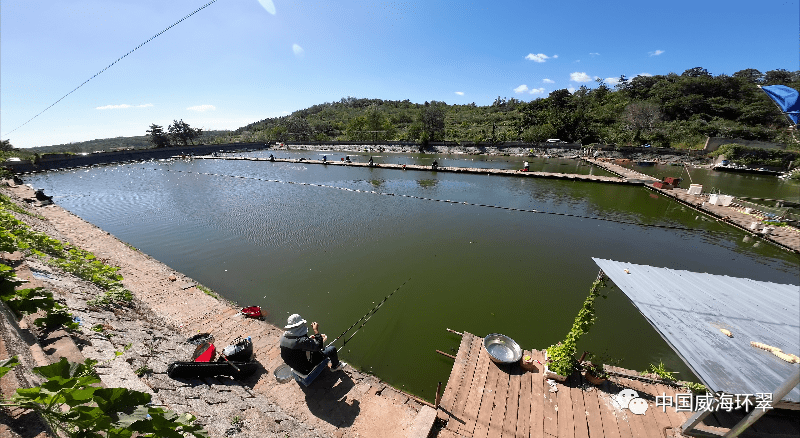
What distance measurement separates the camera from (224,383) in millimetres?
4641

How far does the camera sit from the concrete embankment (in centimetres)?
374

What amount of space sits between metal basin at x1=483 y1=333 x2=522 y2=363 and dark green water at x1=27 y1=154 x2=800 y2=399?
36.6 inches

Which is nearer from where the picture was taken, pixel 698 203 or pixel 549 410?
pixel 549 410

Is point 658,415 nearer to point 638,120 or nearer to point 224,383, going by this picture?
point 224,383

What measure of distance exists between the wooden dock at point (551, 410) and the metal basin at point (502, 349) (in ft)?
0.56

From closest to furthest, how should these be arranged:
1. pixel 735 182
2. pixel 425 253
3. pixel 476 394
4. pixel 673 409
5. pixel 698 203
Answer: pixel 673 409, pixel 476 394, pixel 425 253, pixel 698 203, pixel 735 182

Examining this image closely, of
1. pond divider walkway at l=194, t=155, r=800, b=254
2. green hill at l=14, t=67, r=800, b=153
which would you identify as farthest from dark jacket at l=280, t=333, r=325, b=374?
green hill at l=14, t=67, r=800, b=153

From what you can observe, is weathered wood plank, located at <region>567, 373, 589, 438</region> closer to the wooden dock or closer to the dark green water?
the wooden dock

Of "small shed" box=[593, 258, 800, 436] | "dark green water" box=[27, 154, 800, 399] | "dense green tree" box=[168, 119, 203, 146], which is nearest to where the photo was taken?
"small shed" box=[593, 258, 800, 436]

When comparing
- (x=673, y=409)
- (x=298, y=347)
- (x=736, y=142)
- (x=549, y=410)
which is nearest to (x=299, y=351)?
(x=298, y=347)

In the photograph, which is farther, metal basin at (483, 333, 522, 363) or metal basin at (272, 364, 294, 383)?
metal basin at (483, 333, 522, 363)

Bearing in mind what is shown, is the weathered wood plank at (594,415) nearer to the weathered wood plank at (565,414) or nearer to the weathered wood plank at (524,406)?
the weathered wood plank at (565,414)

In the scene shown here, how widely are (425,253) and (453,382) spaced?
6.01 meters

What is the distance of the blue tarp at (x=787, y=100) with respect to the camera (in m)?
3.42
